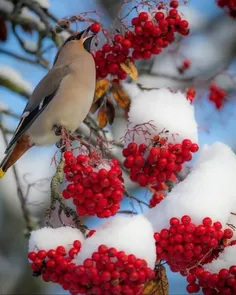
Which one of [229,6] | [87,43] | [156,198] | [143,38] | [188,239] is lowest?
[156,198]

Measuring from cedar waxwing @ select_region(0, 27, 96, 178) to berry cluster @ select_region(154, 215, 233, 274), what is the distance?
3.36ft

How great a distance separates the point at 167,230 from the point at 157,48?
0.92 m

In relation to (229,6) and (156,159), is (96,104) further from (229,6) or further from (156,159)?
(229,6)

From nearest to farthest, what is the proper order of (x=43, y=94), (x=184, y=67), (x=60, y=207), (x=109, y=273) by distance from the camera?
1. (x=109, y=273)
2. (x=60, y=207)
3. (x=43, y=94)
4. (x=184, y=67)

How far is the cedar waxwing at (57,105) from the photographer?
2.99 m

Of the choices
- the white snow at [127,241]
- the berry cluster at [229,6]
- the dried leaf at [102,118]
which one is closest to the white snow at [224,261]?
the white snow at [127,241]

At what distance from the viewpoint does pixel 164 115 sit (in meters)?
2.53

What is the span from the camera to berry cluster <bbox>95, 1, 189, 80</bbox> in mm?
2672

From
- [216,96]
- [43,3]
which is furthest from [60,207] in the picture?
[216,96]

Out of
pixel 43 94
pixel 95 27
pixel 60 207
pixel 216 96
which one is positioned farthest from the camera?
pixel 216 96

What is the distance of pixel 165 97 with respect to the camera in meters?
2.68

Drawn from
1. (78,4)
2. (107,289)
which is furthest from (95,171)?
(78,4)

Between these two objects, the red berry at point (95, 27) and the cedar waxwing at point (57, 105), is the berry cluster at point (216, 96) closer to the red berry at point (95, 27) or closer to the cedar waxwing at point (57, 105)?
the cedar waxwing at point (57, 105)

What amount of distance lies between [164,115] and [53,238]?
0.71 metres
